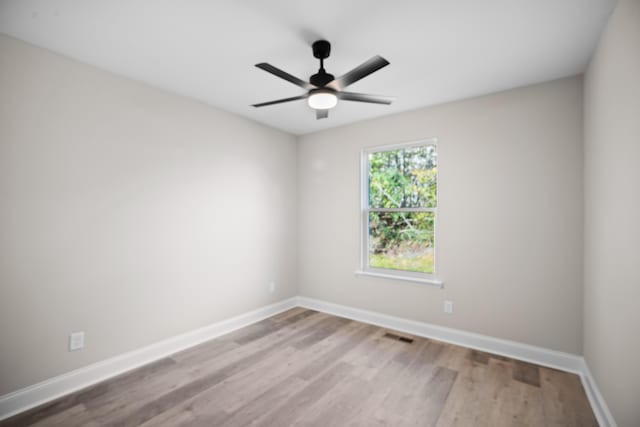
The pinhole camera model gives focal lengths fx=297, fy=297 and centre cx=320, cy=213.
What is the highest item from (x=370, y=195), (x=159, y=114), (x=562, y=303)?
(x=159, y=114)

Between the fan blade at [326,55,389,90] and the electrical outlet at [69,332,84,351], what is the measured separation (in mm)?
2768

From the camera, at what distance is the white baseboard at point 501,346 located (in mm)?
2121

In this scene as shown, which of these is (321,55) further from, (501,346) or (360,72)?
(501,346)

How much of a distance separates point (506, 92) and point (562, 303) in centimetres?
205

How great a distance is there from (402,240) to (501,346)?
1.47 metres

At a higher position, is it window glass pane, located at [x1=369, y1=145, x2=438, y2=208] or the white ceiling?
the white ceiling

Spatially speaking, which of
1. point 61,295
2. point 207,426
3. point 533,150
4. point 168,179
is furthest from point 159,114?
point 533,150

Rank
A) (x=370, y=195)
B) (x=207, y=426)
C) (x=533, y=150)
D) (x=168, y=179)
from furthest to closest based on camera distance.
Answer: (x=370, y=195), (x=168, y=179), (x=533, y=150), (x=207, y=426)

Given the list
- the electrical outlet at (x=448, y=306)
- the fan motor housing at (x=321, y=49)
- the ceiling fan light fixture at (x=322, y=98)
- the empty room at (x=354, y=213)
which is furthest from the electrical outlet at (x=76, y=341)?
the electrical outlet at (x=448, y=306)

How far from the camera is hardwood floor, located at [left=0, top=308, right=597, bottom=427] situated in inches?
79.0

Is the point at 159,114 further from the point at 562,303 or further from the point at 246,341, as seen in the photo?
the point at 562,303

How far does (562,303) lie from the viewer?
2.66 meters

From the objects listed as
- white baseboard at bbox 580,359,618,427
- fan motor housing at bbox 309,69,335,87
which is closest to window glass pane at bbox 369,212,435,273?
white baseboard at bbox 580,359,618,427

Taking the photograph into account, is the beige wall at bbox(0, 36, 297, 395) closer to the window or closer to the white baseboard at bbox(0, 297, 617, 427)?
the white baseboard at bbox(0, 297, 617, 427)
